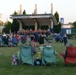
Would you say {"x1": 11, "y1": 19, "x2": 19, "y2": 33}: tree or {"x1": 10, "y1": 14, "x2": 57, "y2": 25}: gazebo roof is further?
{"x1": 11, "y1": 19, "x2": 19, "y2": 33}: tree

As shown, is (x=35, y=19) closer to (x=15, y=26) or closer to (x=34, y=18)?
(x=34, y=18)

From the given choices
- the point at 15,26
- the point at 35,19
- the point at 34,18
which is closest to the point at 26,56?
the point at 34,18

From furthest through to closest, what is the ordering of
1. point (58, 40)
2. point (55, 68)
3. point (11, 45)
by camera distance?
point (58, 40), point (11, 45), point (55, 68)

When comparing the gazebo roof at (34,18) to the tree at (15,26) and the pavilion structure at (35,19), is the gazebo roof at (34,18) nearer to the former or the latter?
the pavilion structure at (35,19)

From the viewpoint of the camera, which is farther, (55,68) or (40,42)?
(40,42)

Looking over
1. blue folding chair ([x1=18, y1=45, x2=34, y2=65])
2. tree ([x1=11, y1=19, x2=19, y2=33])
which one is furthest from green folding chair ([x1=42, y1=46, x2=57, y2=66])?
tree ([x1=11, y1=19, x2=19, y2=33])

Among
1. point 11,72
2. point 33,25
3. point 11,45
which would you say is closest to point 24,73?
point 11,72

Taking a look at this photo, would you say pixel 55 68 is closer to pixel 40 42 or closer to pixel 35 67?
pixel 35 67

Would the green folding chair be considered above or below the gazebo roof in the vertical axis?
below

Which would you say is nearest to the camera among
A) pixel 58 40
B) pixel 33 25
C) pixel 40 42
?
pixel 40 42

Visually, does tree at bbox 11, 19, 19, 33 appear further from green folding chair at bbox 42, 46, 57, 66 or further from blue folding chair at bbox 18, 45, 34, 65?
green folding chair at bbox 42, 46, 57, 66

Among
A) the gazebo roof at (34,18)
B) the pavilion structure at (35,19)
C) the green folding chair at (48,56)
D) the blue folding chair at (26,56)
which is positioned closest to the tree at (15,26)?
the pavilion structure at (35,19)

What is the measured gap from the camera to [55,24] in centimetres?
7975

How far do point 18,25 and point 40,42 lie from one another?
5188cm
